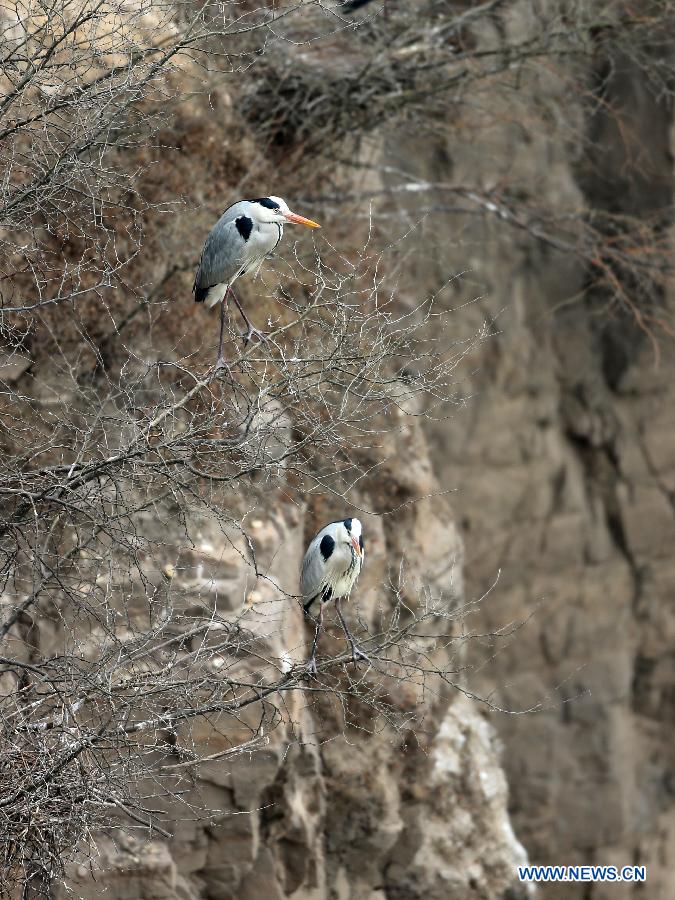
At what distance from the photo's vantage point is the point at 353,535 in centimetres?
662

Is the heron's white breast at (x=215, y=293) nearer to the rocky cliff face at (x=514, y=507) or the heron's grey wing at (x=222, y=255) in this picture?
the heron's grey wing at (x=222, y=255)

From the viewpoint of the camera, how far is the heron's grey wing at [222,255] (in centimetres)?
655

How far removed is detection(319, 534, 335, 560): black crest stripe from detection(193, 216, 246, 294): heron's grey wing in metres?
1.30

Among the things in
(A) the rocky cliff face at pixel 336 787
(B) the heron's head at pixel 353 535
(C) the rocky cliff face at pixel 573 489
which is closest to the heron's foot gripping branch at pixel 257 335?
(B) the heron's head at pixel 353 535

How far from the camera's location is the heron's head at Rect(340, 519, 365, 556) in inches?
260

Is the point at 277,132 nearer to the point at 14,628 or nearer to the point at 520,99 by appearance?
the point at 520,99

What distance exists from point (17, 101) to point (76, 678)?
293 centimetres

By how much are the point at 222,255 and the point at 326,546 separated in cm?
145

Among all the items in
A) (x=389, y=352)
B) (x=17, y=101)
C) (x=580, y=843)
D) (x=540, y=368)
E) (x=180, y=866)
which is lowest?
(x=580, y=843)

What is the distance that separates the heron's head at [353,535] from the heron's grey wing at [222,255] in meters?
1.27

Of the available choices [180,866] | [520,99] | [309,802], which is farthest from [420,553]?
[520,99]

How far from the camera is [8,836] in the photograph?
211 inches

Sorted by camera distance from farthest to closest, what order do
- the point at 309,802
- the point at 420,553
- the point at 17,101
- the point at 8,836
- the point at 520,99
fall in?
the point at 520,99
the point at 420,553
the point at 309,802
the point at 17,101
the point at 8,836

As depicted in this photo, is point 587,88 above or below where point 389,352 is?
below
